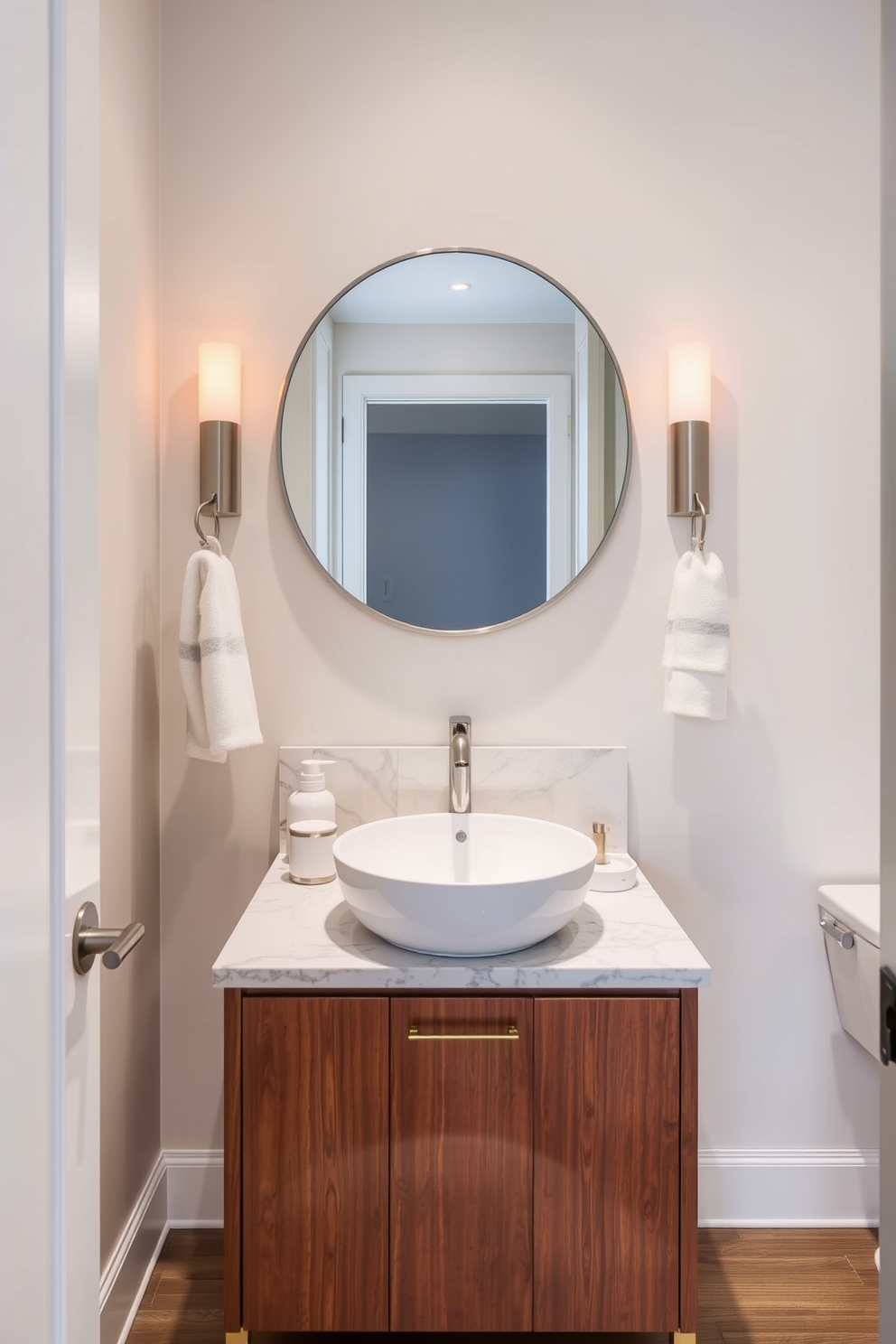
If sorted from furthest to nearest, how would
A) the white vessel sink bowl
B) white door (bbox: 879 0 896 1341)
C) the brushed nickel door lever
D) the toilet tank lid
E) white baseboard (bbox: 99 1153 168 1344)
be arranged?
the toilet tank lid
white baseboard (bbox: 99 1153 168 1344)
the white vessel sink bowl
the brushed nickel door lever
white door (bbox: 879 0 896 1341)

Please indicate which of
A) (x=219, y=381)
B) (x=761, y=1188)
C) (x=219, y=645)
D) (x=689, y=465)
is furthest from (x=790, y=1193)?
(x=219, y=381)

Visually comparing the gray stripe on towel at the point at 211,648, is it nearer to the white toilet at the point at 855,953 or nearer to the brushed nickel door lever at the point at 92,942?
the brushed nickel door lever at the point at 92,942

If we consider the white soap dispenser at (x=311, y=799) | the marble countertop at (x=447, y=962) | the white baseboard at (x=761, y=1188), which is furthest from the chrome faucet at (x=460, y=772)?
the white baseboard at (x=761, y=1188)

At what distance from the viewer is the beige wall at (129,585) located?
152 centimetres

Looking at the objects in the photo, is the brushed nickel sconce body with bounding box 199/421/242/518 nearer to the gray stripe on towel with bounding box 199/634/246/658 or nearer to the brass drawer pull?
the gray stripe on towel with bounding box 199/634/246/658

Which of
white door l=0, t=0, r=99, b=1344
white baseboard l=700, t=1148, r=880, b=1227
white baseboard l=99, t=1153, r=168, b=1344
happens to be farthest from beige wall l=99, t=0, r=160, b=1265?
white baseboard l=700, t=1148, r=880, b=1227

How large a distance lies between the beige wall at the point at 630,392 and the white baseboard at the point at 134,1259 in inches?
4.9

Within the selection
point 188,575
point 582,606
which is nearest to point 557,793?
point 582,606

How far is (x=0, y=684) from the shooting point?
2.14 feet

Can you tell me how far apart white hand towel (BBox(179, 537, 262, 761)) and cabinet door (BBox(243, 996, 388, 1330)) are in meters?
0.50

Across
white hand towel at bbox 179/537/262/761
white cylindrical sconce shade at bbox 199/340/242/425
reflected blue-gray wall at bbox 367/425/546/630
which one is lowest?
white hand towel at bbox 179/537/262/761

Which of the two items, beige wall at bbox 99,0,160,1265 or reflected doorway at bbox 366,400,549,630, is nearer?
beige wall at bbox 99,0,160,1265

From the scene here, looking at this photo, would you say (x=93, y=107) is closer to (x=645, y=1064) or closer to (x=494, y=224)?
(x=494, y=224)

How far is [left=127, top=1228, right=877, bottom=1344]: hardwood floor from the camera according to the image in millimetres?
1564
